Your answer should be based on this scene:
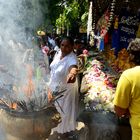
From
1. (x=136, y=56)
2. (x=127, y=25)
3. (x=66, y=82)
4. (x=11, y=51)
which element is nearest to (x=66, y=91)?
(x=66, y=82)

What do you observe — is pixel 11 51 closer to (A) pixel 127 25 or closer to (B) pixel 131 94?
(A) pixel 127 25

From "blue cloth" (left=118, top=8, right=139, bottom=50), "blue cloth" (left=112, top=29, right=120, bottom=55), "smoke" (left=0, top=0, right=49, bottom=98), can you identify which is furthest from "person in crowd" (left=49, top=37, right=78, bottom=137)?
"blue cloth" (left=112, top=29, right=120, bottom=55)

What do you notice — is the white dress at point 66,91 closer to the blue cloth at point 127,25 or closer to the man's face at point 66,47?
the man's face at point 66,47

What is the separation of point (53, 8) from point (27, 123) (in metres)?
15.5

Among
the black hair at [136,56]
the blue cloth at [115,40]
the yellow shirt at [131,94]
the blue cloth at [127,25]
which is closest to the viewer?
the yellow shirt at [131,94]

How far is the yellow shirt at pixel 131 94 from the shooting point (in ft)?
11.9

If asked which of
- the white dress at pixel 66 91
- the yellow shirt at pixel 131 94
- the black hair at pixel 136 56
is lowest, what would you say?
the white dress at pixel 66 91

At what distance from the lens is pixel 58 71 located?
5.99 meters

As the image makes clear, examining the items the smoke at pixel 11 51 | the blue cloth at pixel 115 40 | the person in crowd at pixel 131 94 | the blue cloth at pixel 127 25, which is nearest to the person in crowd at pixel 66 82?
the smoke at pixel 11 51

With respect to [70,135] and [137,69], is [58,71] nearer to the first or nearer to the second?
[70,135]

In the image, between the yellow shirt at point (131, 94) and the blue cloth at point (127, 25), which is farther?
the blue cloth at point (127, 25)

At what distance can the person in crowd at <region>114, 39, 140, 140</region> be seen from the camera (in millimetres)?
3631

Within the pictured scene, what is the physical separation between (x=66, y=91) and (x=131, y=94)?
2.57 meters

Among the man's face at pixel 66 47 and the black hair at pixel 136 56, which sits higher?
the black hair at pixel 136 56
